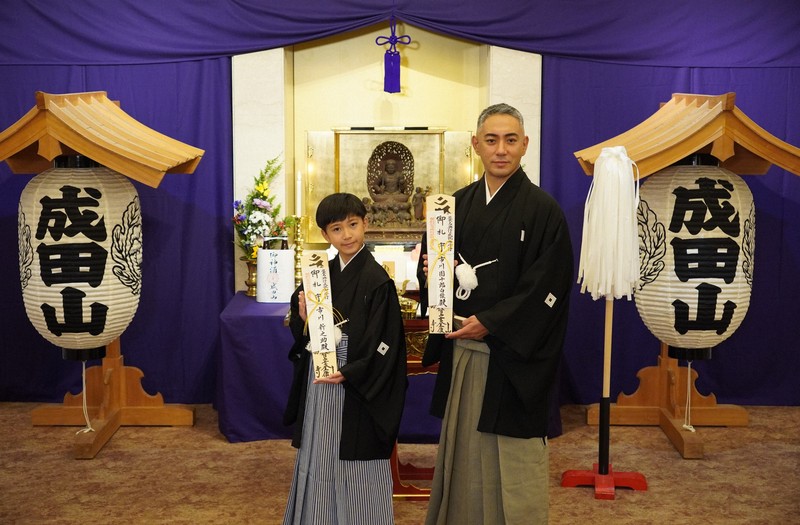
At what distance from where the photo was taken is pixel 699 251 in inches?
185

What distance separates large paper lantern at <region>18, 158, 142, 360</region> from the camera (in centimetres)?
466

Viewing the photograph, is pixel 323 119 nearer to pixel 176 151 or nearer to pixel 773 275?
pixel 176 151

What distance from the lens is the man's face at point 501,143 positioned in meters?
3.10

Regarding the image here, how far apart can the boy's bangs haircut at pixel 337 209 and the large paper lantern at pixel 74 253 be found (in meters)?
2.02

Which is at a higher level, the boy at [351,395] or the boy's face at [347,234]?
the boy's face at [347,234]

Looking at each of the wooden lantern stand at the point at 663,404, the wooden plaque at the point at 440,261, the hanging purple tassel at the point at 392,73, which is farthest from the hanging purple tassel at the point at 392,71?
the wooden plaque at the point at 440,261

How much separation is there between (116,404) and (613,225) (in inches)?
123

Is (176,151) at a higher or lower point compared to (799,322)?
higher

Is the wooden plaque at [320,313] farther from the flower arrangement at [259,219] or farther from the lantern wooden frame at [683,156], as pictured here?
the flower arrangement at [259,219]

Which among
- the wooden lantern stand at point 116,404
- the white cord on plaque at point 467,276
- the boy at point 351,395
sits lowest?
the wooden lantern stand at point 116,404

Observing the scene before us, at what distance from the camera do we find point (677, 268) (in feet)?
15.5

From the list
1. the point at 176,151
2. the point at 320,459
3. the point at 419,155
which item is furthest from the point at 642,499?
the point at 176,151

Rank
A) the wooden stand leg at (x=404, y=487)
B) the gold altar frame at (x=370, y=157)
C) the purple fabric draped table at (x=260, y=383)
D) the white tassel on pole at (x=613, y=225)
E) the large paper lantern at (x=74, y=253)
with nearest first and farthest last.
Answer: the white tassel on pole at (x=613, y=225) < the wooden stand leg at (x=404, y=487) < the large paper lantern at (x=74, y=253) < the purple fabric draped table at (x=260, y=383) < the gold altar frame at (x=370, y=157)

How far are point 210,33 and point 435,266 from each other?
2.98 meters
